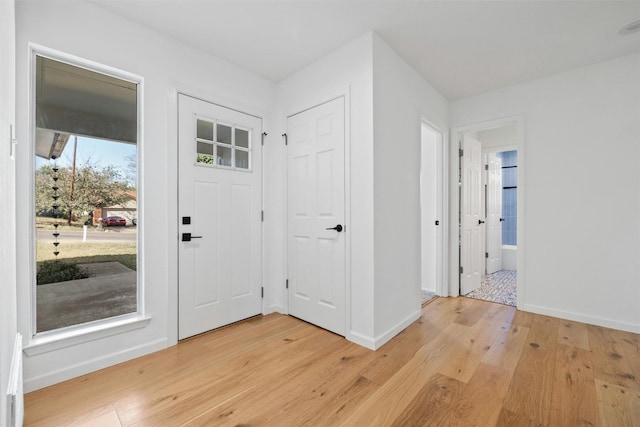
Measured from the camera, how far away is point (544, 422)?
59.4 inches

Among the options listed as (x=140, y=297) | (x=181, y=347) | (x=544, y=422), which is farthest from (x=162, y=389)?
(x=544, y=422)

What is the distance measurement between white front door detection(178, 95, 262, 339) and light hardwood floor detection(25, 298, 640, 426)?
12.8 inches

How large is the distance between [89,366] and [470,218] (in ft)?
14.0

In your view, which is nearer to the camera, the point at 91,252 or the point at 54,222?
the point at 54,222

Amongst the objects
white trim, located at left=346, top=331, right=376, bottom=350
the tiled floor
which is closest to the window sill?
white trim, located at left=346, top=331, right=376, bottom=350

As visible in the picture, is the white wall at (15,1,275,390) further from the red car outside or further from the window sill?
the red car outside

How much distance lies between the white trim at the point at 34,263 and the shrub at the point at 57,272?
6 cm

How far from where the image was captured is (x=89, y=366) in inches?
77.1

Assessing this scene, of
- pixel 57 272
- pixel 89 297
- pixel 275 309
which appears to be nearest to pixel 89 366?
pixel 89 297

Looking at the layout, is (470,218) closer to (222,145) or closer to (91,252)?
(222,145)

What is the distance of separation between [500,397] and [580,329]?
1703 mm

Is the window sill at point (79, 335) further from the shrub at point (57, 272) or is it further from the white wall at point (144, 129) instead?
the shrub at point (57, 272)

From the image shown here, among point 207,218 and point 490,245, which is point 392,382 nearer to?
point 207,218

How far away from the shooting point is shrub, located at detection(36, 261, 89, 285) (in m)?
1.86
